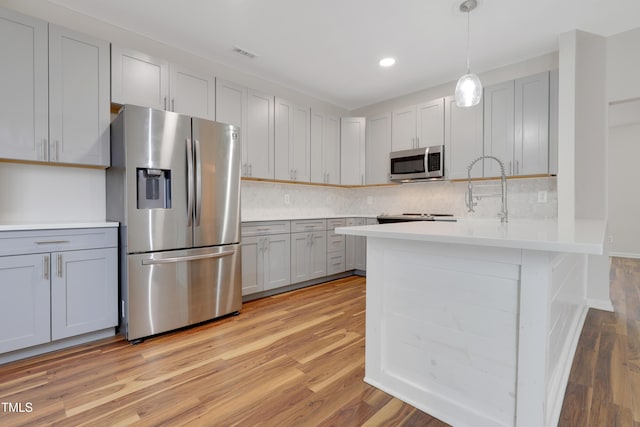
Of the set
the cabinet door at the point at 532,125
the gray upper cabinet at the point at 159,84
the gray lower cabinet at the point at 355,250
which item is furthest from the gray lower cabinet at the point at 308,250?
the cabinet door at the point at 532,125

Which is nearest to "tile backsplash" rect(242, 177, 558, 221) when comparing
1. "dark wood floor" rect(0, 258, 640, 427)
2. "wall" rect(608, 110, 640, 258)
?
"dark wood floor" rect(0, 258, 640, 427)

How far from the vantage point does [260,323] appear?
105 inches

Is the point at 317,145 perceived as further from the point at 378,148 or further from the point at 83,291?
the point at 83,291

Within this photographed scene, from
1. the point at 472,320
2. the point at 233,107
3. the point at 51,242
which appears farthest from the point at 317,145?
the point at 472,320

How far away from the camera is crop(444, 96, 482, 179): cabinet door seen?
11.7 ft

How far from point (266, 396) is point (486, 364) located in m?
1.11

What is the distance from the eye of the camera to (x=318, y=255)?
3.98m

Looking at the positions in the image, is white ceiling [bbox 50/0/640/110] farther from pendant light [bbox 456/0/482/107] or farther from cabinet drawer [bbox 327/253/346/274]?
cabinet drawer [bbox 327/253/346/274]

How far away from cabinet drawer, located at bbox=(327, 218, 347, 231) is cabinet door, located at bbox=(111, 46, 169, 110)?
229cm

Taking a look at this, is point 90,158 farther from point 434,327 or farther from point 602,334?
point 602,334

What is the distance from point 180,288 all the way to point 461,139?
3419 mm

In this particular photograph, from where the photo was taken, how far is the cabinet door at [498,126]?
335 centimetres

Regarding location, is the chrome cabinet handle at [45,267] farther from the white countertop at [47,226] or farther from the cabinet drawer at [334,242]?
the cabinet drawer at [334,242]

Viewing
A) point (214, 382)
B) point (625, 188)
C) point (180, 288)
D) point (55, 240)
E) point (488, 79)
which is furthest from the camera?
point (625, 188)
